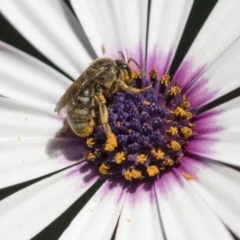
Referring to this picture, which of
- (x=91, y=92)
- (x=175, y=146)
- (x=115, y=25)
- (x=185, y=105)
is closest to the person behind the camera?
(x=91, y=92)

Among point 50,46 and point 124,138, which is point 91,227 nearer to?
point 124,138

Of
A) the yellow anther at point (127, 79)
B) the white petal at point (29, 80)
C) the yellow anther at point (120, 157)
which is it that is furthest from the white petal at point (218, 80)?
the white petal at point (29, 80)

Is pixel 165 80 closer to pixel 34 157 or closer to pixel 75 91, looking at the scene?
pixel 75 91

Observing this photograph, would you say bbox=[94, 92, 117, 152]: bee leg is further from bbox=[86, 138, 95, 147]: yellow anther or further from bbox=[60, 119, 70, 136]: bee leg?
bbox=[60, 119, 70, 136]: bee leg

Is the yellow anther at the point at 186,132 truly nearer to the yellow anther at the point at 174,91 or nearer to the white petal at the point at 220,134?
the white petal at the point at 220,134

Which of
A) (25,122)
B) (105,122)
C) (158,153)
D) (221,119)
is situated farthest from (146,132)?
(25,122)

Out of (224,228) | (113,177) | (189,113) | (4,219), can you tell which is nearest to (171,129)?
(189,113)
